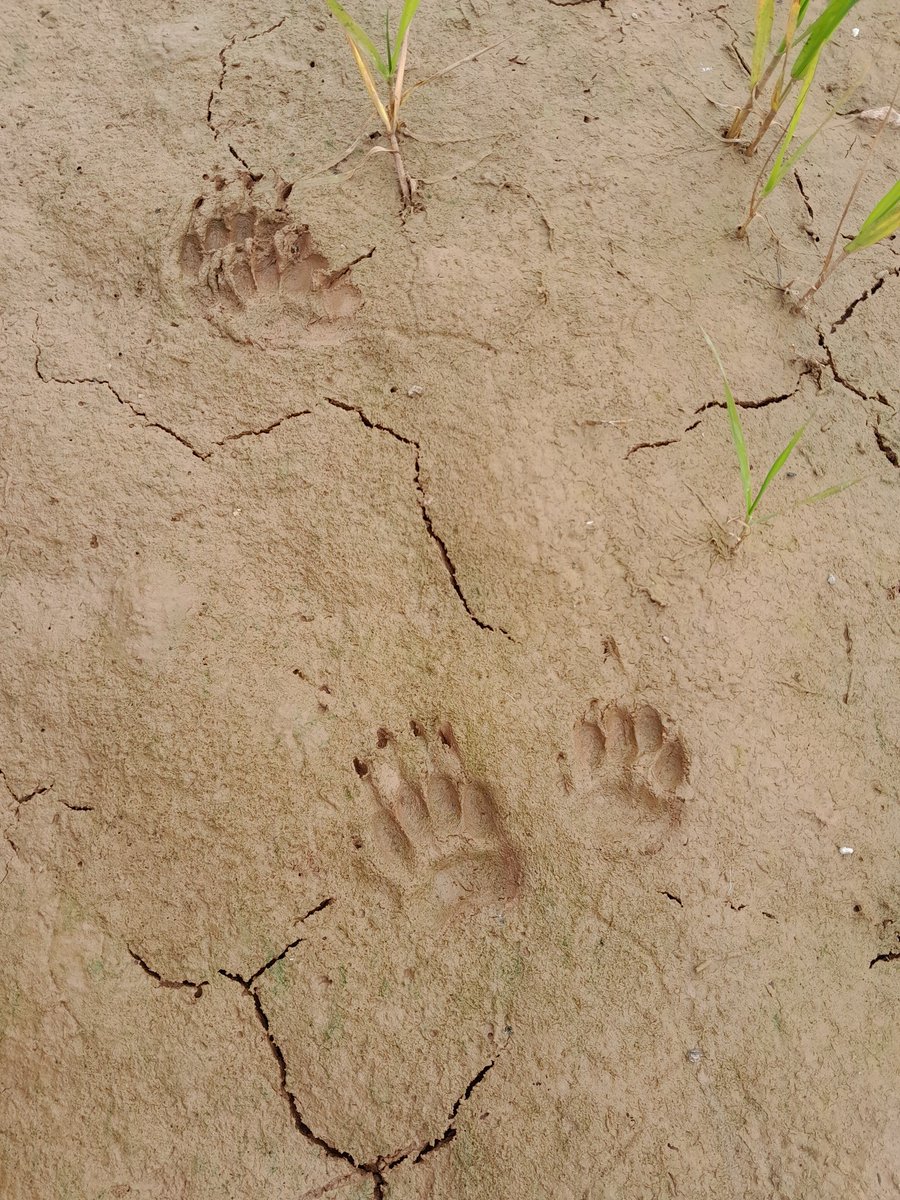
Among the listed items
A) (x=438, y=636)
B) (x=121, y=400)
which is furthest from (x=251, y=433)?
(x=438, y=636)

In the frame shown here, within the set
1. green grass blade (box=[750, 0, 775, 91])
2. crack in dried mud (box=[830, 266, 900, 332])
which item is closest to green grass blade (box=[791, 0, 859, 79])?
green grass blade (box=[750, 0, 775, 91])

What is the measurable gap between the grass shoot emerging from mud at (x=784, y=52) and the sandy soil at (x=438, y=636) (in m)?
0.09

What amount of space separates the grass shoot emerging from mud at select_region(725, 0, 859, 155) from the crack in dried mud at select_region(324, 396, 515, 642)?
966 mm

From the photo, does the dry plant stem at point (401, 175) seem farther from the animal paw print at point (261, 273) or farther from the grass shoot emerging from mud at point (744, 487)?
the grass shoot emerging from mud at point (744, 487)

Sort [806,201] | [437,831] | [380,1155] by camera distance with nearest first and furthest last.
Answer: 1. [380,1155]
2. [437,831]
3. [806,201]

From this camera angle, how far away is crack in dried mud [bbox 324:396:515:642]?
153cm

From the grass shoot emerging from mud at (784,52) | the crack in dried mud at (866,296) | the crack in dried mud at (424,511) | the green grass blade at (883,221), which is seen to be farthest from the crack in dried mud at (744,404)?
the grass shoot emerging from mud at (784,52)

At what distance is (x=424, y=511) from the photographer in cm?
158

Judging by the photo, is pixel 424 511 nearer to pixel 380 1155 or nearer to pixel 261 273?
pixel 261 273

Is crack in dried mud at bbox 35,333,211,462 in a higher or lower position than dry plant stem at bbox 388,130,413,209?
lower

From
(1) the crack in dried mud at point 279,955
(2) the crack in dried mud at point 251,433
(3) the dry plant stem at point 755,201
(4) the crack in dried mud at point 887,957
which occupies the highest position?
(3) the dry plant stem at point 755,201

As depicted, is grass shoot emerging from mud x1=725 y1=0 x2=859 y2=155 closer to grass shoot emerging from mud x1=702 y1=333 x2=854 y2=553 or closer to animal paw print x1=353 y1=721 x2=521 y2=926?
grass shoot emerging from mud x1=702 y1=333 x2=854 y2=553

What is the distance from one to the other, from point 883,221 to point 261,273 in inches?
46.1

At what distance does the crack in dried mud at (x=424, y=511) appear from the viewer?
A: 1527 millimetres
